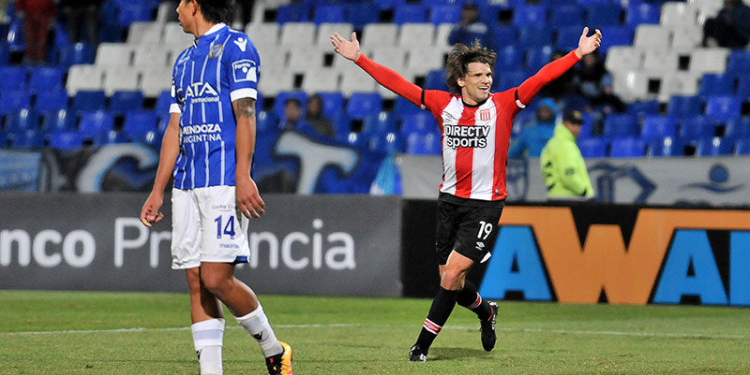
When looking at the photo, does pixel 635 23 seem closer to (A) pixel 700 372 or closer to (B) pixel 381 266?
(B) pixel 381 266

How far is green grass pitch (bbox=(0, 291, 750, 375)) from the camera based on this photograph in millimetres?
7016

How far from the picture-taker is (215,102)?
552cm

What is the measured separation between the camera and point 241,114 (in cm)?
543

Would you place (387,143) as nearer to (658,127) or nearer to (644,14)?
(658,127)

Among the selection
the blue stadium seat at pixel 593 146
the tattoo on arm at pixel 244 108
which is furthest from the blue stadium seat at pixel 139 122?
the tattoo on arm at pixel 244 108

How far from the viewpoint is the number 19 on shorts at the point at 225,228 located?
5.44 metres

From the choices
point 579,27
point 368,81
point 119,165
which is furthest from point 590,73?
point 119,165

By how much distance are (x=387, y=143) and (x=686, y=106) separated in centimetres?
412

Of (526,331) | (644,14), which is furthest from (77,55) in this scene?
(526,331)

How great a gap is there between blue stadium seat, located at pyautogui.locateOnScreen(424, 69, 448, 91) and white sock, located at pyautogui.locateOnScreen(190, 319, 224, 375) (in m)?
11.4

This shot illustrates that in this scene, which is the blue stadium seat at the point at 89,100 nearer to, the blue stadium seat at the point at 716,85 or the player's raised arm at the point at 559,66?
the blue stadium seat at the point at 716,85

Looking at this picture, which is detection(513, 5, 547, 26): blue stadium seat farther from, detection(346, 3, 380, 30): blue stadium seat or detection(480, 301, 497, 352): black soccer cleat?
detection(480, 301, 497, 352): black soccer cleat

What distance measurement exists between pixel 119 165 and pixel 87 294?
1746 mm

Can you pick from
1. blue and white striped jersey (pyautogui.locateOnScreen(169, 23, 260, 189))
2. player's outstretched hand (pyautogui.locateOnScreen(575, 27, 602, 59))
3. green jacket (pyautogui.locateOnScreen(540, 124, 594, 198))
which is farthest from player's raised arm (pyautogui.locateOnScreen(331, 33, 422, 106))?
green jacket (pyautogui.locateOnScreen(540, 124, 594, 198))
